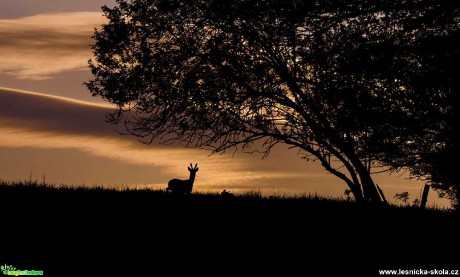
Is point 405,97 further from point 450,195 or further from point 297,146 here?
point 450,195

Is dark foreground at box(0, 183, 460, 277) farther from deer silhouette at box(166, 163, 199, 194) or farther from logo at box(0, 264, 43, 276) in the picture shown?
deer silhouette at box(166, 163, 199, 194)

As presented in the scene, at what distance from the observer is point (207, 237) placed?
12.3 meters

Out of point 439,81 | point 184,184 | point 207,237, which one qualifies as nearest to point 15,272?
point 207,237

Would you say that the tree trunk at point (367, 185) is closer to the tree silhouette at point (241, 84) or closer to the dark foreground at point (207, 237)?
the tree silhouette at point (241, 84)

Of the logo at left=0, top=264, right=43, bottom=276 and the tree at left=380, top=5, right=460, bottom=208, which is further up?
the tree at left=380, top=5, right=460, bottom=208

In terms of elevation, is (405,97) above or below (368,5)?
below

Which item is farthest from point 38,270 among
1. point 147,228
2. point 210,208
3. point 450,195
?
point 450,195

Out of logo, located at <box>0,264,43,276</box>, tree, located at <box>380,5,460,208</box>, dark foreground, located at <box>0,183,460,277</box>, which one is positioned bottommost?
logo, located at <box>0,264,43,276</box>

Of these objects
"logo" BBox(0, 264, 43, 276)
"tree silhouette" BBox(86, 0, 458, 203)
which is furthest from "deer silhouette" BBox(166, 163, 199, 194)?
"logo" BBox(0, 264, 43, 276)

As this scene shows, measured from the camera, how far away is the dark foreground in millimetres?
10359

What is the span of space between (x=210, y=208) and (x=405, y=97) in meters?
10.2

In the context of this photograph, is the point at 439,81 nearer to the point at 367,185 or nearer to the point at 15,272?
the point at 367,185

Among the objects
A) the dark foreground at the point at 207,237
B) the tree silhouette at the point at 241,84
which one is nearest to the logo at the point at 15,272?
the dark foreground at the point at 207,237

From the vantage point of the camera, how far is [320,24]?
18.9 m
